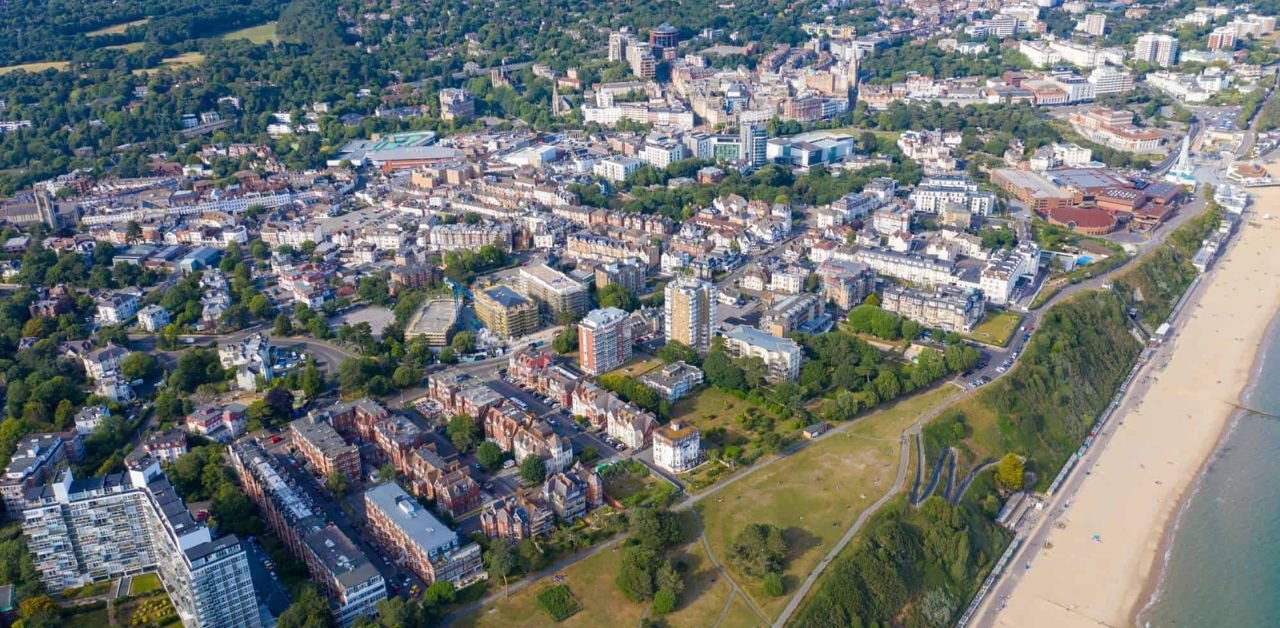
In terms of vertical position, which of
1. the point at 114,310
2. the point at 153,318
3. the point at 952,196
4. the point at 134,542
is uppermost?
the point at 952,196

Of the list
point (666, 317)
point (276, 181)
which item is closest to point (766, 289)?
point (666, 317)

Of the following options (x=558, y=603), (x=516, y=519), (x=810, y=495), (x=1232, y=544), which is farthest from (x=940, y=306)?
(x=558, y=603)

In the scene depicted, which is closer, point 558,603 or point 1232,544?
point 558,603

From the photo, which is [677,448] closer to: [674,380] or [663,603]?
[674,380]

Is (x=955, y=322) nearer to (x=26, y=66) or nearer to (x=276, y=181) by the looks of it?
(x=276, y=181)

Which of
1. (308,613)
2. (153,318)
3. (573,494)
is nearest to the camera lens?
(308,613)

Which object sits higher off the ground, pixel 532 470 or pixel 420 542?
pixel 420 542

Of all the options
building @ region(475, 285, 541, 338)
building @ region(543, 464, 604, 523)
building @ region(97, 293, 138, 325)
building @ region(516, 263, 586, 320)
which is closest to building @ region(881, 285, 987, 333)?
building @ region(516, 263, 586, 320)
